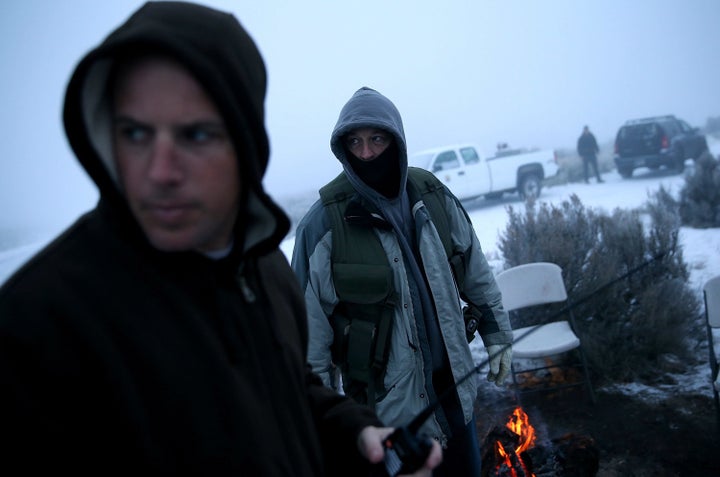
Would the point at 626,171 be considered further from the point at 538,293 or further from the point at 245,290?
the point at 245,290

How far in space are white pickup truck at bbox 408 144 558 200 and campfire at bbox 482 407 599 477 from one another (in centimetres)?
1083

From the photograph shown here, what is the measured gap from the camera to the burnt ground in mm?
3230

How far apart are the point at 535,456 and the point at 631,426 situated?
1369 millimetres

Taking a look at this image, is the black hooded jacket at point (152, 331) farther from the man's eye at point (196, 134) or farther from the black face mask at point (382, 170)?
the black face mask at point (382, 170)

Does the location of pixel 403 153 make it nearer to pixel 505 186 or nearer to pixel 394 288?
pixel 394 288

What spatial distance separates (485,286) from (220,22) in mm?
2209

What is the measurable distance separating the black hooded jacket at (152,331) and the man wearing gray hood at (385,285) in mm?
1166

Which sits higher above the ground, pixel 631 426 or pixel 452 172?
pixel 452 172

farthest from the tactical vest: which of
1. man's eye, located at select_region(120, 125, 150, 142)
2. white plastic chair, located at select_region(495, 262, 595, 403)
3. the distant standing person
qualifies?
the distant standing person

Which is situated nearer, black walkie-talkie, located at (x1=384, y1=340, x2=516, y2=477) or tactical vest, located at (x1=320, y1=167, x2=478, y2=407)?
black walkie-talkie, located at (x1=384, y1=340, x2=516, y2=477)

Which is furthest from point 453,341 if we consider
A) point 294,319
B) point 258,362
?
point 258,362

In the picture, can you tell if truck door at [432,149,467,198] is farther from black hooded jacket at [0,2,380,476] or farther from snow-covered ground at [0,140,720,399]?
black hooded jacket at [0,2,380,476]

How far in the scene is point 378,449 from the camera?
46.7 inches

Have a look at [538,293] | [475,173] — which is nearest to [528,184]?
[475,173]
